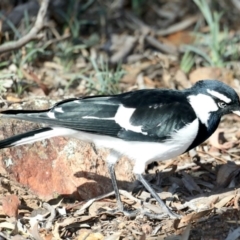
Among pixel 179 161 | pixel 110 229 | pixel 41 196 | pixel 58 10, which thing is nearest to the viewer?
pixel 110 229

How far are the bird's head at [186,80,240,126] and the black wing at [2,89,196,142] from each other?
0.07m

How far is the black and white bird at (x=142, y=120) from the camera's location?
438cm

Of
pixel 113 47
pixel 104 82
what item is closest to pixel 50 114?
A: pixel 104 82

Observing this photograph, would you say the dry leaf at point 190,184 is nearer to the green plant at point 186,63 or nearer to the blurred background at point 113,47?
the blurred background at point 113,47

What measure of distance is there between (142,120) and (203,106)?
16.1 inches

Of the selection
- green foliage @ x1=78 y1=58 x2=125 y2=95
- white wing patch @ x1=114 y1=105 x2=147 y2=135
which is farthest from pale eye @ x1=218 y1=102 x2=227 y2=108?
green foliage @ x1=78 y1=58 x2=125 y2=95

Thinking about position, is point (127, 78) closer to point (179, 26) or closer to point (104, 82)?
point (104, 82)

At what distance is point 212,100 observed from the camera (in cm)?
455

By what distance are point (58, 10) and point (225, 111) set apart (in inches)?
129

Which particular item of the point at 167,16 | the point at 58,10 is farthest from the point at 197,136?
the point at 167,16

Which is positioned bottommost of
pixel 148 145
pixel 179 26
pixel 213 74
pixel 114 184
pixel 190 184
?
pixel 190 184

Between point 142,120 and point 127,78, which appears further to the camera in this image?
point 127,78

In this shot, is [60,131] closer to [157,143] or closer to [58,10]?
[157,143]

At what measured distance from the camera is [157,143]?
4.43m
